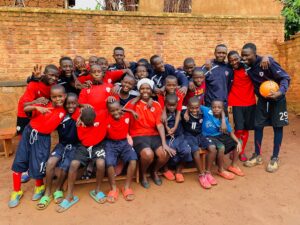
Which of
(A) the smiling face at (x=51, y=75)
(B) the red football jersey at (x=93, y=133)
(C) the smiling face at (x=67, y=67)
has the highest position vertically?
(C) the smiling face at (x=67, y=67)

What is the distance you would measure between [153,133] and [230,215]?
1.51 meters

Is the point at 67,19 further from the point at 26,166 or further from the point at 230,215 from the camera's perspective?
the point at 230,215

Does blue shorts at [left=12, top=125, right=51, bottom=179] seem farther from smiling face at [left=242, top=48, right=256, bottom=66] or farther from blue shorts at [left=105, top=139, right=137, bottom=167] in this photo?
smiling face at [left=242, top=48, right=256, bottom=66]

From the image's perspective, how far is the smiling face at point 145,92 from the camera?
156 inches

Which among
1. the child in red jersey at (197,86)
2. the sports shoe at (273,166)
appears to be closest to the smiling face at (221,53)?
the child in red jersey at (197,86)

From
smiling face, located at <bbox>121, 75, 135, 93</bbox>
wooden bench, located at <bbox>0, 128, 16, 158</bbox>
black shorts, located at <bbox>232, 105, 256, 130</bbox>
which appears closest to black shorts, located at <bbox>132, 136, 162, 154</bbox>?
smiling face, located at <bbox>121, 75, 135, 93</bbox>

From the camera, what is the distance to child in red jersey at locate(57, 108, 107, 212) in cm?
347

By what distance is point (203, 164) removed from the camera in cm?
421

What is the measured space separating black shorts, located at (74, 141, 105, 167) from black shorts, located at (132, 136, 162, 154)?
1.62 ft

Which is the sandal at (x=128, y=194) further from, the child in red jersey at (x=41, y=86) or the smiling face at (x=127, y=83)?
the child in red jersey at (x=41, y=86)

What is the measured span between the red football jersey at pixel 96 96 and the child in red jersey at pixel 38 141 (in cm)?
40

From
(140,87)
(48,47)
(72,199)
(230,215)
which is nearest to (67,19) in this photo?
(48,47)

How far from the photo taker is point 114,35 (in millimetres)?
7000

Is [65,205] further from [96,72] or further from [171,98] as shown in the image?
[171,98]
